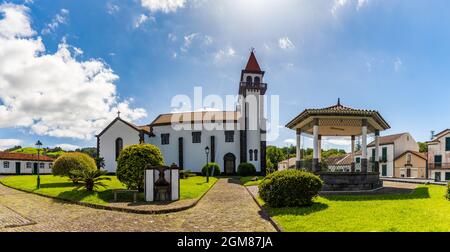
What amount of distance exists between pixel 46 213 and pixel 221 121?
92.5ft

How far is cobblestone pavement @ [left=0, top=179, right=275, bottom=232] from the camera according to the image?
758 centimetres

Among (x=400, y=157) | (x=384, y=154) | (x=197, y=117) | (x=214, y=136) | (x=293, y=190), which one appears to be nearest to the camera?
(x=293, y=190)

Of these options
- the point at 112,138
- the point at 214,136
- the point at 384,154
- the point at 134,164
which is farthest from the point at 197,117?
the point at 384,154

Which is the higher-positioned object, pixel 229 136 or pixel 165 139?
pixel 229 136

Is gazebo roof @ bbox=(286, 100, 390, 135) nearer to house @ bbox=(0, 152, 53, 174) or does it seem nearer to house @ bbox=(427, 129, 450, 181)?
house @ bbox=(427, 129, 450, 181)

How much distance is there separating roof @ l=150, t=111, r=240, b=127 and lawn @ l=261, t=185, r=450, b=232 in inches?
1103

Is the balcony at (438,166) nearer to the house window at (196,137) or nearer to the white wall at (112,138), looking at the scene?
the house window at (196,137)

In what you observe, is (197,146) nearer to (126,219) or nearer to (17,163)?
(126,219)

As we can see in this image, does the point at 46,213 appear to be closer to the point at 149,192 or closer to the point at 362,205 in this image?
the point at 149,192

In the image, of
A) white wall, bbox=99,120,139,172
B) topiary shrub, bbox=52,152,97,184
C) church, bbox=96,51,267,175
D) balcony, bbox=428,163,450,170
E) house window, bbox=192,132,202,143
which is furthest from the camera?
house window, bbox=192,132,202,143

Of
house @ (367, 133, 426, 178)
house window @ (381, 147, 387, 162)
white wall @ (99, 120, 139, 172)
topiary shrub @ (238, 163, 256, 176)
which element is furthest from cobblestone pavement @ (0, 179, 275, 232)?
house window @ (381, 147, 387, 162)

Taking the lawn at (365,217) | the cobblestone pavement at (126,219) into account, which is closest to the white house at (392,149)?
the lawn at (365,217)

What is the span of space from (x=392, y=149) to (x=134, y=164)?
132ft

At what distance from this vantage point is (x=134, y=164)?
1377 cm
